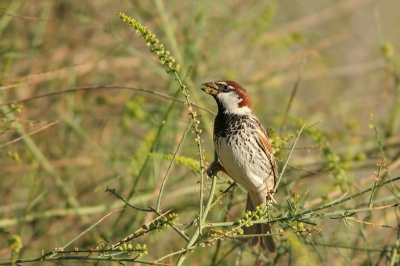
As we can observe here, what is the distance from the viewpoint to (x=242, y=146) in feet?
9.68

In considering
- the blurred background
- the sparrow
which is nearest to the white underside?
the sparrow

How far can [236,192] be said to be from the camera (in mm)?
3146

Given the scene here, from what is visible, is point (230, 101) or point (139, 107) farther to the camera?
point (139, 107)

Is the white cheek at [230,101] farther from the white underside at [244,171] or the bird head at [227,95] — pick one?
the white underside at [244,171]

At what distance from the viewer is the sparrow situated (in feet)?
9.52

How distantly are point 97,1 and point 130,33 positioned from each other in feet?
1.29

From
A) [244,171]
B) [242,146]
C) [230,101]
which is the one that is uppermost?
[230,101]

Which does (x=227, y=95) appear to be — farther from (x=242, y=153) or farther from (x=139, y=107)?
(x=139, y=107)

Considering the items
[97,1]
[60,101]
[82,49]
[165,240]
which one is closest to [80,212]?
[165,240]

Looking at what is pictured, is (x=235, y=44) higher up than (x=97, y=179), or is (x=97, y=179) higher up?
(x=235, y=44)

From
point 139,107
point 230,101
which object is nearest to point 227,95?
point 230,101

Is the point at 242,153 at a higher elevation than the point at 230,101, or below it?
below

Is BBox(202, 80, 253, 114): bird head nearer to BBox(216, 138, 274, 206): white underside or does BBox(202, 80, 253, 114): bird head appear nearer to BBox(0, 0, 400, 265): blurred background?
BBox(216, 138, 274, 206): white underside

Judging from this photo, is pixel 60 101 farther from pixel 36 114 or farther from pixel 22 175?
pixel 22 175
